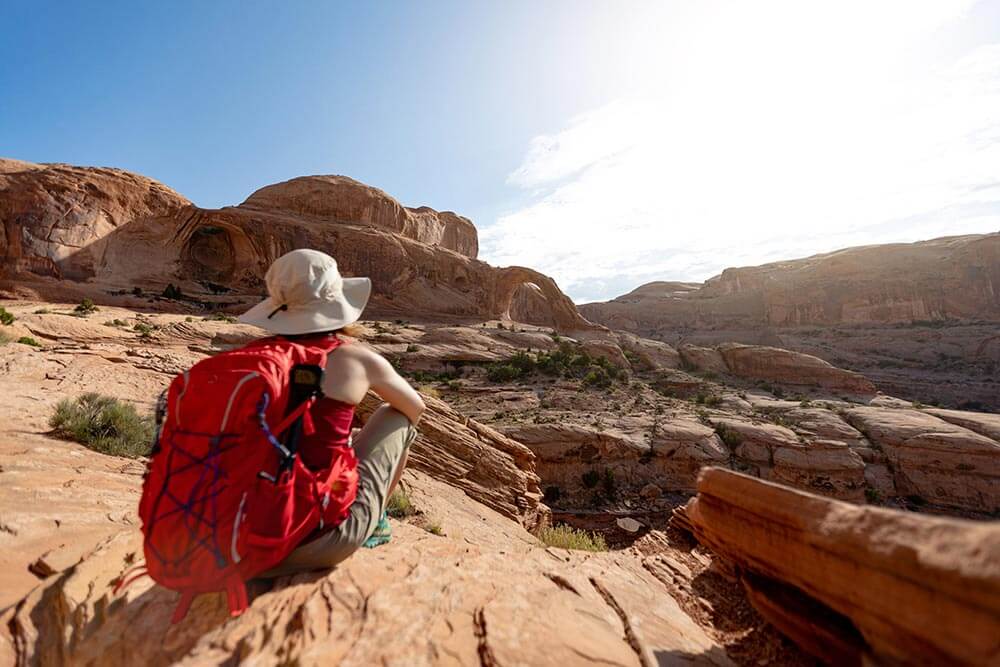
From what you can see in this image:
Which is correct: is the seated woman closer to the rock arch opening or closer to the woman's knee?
the woman's knee

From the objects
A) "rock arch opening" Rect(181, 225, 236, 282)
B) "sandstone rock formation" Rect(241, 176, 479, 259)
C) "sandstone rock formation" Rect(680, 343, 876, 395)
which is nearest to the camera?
"rock arch opening" Rect(181, 225, 236, 282)

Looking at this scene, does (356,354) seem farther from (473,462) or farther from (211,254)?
(211,254)

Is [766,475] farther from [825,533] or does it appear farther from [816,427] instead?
Answer: [825,533]

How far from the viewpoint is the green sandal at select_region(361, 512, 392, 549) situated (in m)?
2.52

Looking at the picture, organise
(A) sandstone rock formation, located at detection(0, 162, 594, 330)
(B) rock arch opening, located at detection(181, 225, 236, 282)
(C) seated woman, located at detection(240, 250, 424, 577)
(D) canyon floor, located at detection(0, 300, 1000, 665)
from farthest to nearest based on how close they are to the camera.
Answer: (B) rock arch opening, located at detection(181, 225, 236, 282), (A) sandstone rock formation, located at detection(0, 162, 594, 330), (C) seated woman, located at detection(240, 250, 424, 577), (D) canyon floor, located at detection(0, 300, 1000, 665)

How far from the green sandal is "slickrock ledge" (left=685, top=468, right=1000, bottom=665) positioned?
6.47 ft

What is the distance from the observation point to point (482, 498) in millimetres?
9172

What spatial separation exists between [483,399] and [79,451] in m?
17.5

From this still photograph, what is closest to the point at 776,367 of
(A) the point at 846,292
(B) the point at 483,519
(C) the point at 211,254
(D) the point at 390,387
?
(B) the point at 483,519

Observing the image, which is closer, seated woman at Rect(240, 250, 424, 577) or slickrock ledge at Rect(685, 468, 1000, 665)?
slickrock ledge at Rect(685, 468, 1000, 665)

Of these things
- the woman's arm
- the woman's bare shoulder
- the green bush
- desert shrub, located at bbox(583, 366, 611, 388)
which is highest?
the woman's bare shoulder

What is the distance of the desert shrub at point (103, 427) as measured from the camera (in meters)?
Answer: 4.96

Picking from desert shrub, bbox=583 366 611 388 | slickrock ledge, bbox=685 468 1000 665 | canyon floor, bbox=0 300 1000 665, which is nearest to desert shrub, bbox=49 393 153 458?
canyon floor, bbox=0 300 1000 665

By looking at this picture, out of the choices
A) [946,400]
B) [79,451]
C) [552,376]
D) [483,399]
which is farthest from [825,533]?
[946,400]
